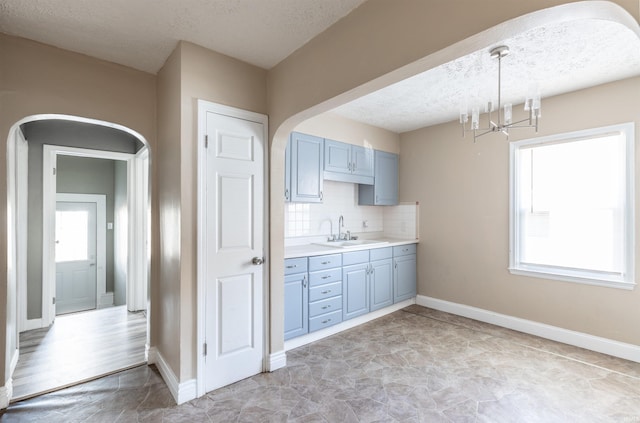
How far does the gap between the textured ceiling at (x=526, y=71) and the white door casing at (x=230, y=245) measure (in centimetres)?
162

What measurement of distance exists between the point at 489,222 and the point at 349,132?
2.13 m

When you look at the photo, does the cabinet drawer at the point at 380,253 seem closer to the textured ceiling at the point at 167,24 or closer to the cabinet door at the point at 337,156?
the cabinet door at the point at 337,156

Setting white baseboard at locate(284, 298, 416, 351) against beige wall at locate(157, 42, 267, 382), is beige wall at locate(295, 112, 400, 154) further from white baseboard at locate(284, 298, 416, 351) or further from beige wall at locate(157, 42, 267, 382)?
white baseboard at locate(284, 298, 416, 351)

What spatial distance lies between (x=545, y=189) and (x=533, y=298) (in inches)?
49.0

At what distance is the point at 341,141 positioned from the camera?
3949 mm

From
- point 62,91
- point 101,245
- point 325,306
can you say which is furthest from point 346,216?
point 101,245

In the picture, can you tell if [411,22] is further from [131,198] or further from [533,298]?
[131,198]

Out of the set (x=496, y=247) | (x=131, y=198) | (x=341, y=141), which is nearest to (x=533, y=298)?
(x=496, y=247)

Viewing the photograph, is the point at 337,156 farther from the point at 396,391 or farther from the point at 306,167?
the point at 396,391

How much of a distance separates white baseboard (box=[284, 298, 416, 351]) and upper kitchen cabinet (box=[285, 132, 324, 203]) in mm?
1472

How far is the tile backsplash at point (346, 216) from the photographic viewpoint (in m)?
3.86

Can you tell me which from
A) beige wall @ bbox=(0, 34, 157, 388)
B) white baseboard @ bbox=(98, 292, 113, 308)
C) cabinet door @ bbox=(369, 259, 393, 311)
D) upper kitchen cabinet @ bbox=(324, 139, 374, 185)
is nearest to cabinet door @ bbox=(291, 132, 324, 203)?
upper kitchen cabinet @ bbox=(324, 139, 374, 185)

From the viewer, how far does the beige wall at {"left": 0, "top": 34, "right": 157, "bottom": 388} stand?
210 cm

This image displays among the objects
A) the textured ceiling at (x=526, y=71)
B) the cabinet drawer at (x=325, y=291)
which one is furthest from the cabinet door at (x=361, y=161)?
the cabinet drawer at (x=325, y=291)
